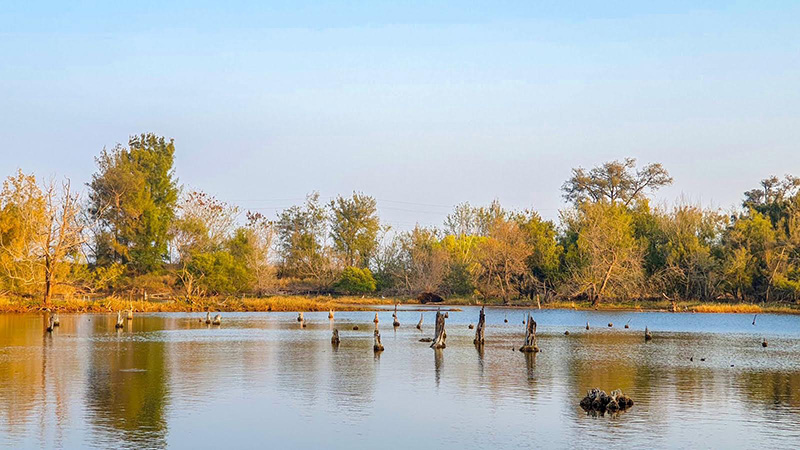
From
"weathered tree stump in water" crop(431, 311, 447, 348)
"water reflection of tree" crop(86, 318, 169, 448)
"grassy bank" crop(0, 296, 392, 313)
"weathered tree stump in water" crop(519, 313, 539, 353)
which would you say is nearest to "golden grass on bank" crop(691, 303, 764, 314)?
"grassy bank" crop(0, 296, 392, 313)

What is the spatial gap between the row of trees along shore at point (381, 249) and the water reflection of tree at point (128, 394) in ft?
111

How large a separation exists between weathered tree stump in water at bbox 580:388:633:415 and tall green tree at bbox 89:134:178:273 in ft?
241

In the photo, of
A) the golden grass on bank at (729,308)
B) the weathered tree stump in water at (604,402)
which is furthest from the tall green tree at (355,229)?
the weathered tree stump in water at (604,402)

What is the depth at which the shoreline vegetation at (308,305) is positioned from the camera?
235ft

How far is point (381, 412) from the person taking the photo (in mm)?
25266

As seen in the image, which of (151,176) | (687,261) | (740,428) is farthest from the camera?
(151,176)

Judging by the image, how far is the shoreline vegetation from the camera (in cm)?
7175

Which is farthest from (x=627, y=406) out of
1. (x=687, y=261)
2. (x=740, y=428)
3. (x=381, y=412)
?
(x=687, y=261)

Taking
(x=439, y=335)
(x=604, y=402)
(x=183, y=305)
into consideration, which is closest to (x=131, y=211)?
(x=183, y=305)

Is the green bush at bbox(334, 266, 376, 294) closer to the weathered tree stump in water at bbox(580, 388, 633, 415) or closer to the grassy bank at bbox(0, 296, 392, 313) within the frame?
the grassy bank at bbox(0, 296, 392, 313)

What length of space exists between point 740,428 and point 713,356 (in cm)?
2003

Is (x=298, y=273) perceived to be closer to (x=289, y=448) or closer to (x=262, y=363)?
(x=262, y=363)

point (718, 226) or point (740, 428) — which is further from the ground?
point (718, 226)

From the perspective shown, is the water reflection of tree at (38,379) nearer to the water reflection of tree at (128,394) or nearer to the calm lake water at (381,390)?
the calm lake water at (381,390)
